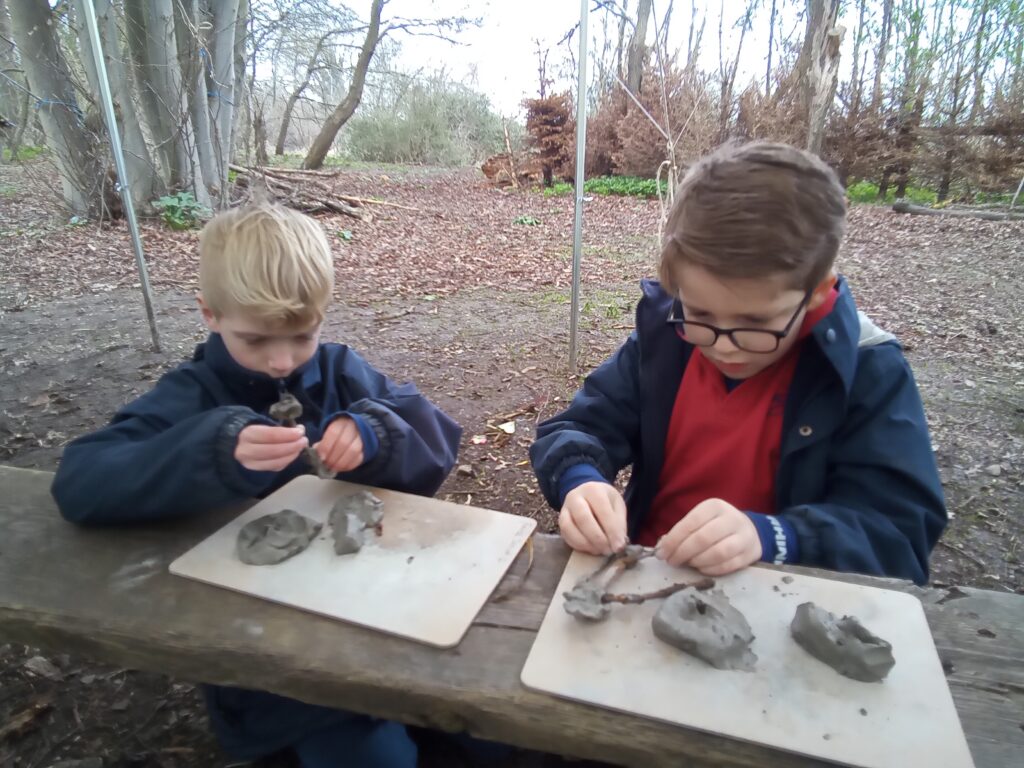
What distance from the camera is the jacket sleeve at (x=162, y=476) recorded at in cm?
138

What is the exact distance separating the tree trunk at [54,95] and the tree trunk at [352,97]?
7808 millimetres

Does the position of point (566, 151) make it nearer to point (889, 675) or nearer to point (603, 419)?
point (603, 419)

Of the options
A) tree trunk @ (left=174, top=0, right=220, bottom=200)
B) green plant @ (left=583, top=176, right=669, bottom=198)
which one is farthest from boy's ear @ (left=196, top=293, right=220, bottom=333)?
green plant @ (left=583, top=176, right=669, bottom=198)

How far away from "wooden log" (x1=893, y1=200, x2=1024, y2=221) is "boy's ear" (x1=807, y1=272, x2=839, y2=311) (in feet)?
32.7

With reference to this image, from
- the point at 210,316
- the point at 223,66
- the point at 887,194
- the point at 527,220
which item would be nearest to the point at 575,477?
the point at 210,316

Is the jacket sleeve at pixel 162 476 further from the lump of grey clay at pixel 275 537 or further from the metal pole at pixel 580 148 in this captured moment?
the metal pole at pixel 580 148

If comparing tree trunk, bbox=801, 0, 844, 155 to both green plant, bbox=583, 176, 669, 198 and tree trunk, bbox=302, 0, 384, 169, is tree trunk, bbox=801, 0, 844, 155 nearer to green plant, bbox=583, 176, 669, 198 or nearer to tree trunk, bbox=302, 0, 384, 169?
green plant, bbox=583, 176, 669, 198

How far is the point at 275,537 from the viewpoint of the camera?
1.34m

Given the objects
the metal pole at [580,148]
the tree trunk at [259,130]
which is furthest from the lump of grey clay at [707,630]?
the tree trunk at [259,130]

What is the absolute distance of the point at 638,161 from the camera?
44.7 ft

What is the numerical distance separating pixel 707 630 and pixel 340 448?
3.09ft

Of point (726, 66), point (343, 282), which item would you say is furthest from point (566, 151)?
Answer: point (343, 282)

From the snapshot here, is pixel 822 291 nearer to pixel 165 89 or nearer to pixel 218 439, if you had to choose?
pixel 218 439

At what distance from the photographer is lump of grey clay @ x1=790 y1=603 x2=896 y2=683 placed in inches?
39.2
